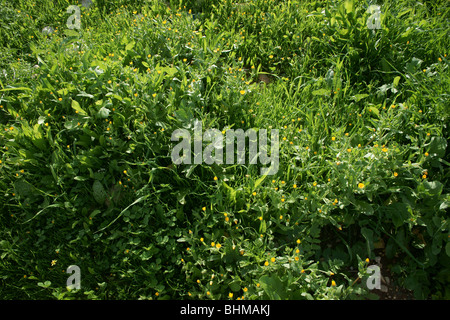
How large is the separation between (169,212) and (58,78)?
1.41m

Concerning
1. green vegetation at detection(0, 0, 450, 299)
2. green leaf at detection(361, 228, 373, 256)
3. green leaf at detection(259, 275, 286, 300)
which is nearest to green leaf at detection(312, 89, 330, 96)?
green vegetation at detection(0, 0, 450, 299)

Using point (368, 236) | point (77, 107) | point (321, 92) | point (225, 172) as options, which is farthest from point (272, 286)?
point (77, 107)

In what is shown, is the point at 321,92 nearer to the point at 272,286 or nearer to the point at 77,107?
the point at 272,286

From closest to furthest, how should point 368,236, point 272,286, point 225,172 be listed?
point 272,286 < point 368,236 < point 225,172

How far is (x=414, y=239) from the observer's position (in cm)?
222

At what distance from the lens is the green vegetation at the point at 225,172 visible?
2.13m

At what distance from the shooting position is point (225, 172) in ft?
7.91

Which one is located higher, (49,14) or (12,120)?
(49,14)

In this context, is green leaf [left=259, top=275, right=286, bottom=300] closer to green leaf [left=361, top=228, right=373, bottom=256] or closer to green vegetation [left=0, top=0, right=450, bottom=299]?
green vegetation [left=0, top=0, right=450, bottom=299]

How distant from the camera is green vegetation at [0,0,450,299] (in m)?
2.13

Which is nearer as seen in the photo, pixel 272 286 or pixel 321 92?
pixel 272 286

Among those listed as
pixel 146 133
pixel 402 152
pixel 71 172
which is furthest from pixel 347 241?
pixel 71 172

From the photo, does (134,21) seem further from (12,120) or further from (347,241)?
(347,241)

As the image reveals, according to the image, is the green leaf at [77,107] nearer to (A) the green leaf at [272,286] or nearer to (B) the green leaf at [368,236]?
(A) the green leaf at [272,286]
